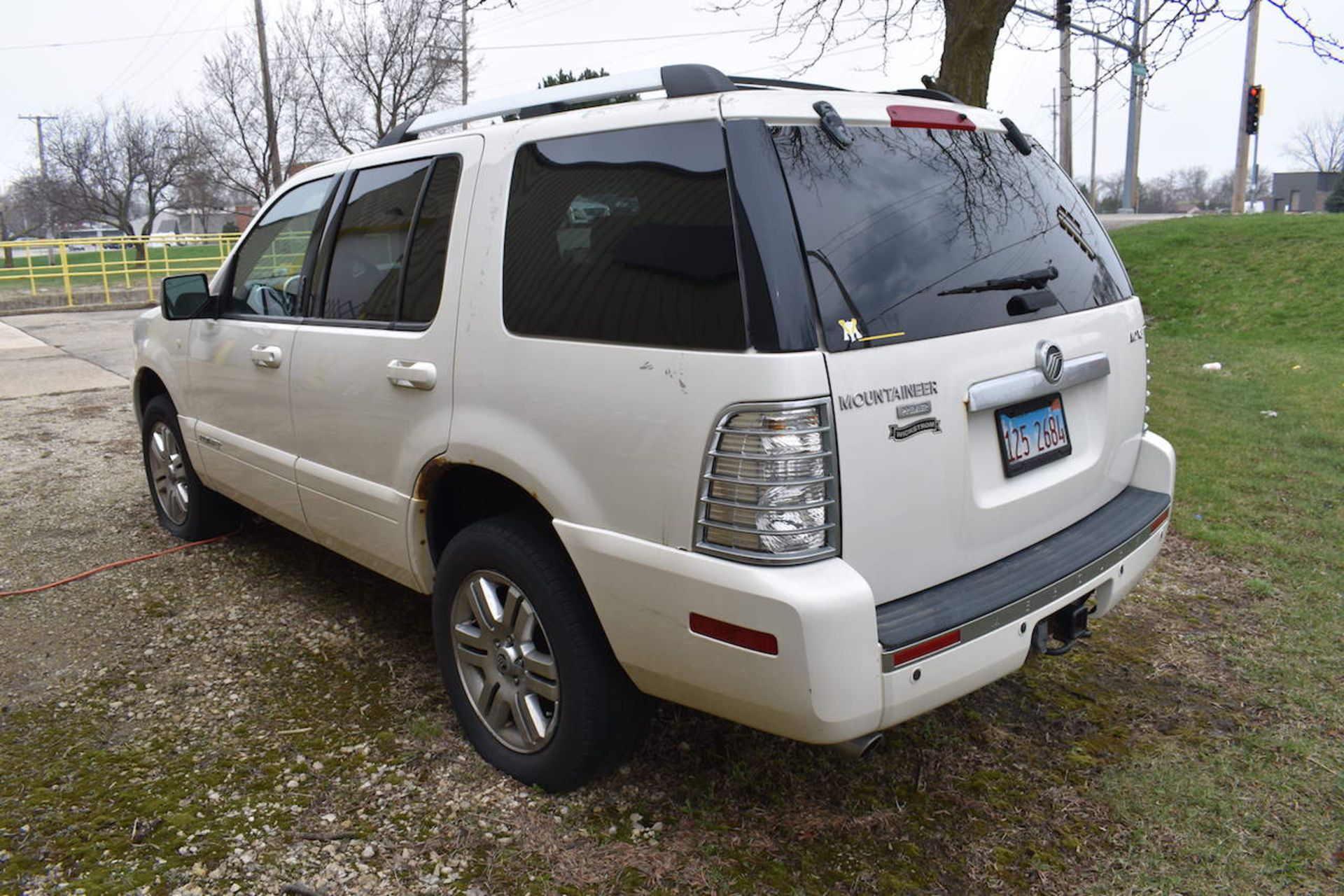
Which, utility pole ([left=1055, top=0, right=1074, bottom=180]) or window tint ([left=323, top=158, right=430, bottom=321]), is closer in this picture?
window tint ([left=323, top=158, right=430, bottom=321])

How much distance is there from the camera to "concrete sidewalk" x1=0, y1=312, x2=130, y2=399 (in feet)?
34.0

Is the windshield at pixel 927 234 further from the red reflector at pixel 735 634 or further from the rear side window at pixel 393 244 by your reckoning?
A: the rear side window at pixel 393 244

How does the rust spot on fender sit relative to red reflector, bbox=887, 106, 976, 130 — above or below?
below

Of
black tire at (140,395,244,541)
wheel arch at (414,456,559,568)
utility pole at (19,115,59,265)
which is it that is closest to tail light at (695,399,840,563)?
wheel arch at (414,456,559,568)

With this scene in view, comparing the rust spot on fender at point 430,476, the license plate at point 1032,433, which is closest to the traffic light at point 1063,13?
the license plate at point 1032,433

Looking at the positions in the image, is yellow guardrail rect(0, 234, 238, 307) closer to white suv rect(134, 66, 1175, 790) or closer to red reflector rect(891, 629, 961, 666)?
white suv rect(134, 66, 1175, 790)

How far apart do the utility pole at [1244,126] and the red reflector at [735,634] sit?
78.3 feet

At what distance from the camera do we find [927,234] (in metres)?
2.54

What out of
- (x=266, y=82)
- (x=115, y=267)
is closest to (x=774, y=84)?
(x=115, y=267)

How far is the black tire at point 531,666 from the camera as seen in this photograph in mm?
2674

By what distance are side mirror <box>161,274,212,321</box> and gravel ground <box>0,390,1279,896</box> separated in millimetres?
1250

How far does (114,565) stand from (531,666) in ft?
9.96

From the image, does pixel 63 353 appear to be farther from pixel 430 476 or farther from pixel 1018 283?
pixel 1018 283

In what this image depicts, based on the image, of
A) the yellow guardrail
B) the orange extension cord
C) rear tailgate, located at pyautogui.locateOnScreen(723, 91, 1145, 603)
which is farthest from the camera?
the yellow guardrail
